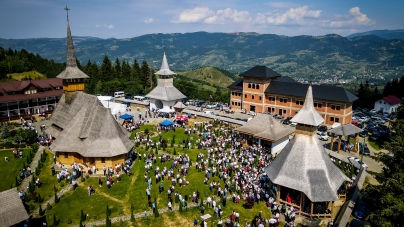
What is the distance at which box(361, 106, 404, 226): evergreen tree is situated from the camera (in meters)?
20.7

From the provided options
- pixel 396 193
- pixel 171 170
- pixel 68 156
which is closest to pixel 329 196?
pixel 396 193

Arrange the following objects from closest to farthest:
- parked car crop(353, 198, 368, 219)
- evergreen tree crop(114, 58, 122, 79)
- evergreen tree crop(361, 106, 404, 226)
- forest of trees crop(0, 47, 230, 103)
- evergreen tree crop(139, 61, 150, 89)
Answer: evergreen tree crop(361, 106, 404, 226), parked car crop(353, 198, 368, 219), forest of trees crop(0, 47, 230, 103), evergreen tree crop(139, 61, 150, 89), evergreen tree crop(114, 58, 122, 79)

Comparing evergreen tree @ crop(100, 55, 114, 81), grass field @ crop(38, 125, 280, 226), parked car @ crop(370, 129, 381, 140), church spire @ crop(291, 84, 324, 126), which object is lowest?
grass field @ crop(38, 125, 280, 226)

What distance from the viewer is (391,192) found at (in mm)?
21875

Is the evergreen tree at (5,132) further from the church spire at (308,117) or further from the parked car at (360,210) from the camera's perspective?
the parked car at (360,210)

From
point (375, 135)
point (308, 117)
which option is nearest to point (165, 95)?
point (308, 117)

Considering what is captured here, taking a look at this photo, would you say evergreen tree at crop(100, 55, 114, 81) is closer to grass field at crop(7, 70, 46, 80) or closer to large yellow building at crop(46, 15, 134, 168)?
grass field at crop(7, 70, 46, 80)

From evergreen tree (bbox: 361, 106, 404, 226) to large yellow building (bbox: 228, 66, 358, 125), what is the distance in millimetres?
38647

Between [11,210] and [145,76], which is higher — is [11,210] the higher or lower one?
Answer: the lower one

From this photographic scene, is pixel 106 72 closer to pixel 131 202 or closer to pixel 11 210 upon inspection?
pixel 131 202

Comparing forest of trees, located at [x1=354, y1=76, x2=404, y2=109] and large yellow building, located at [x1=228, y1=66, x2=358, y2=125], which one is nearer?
large yellow building, located at [x1=228, y1=66, x2=358, y2=125]

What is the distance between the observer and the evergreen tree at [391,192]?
20.7 meters

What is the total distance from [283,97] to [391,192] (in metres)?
49.4

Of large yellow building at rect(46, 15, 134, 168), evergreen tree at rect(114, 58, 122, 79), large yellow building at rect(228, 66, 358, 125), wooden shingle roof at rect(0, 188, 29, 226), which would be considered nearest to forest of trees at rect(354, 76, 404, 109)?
large yellow building at rect(228, 66, 358, 125)
